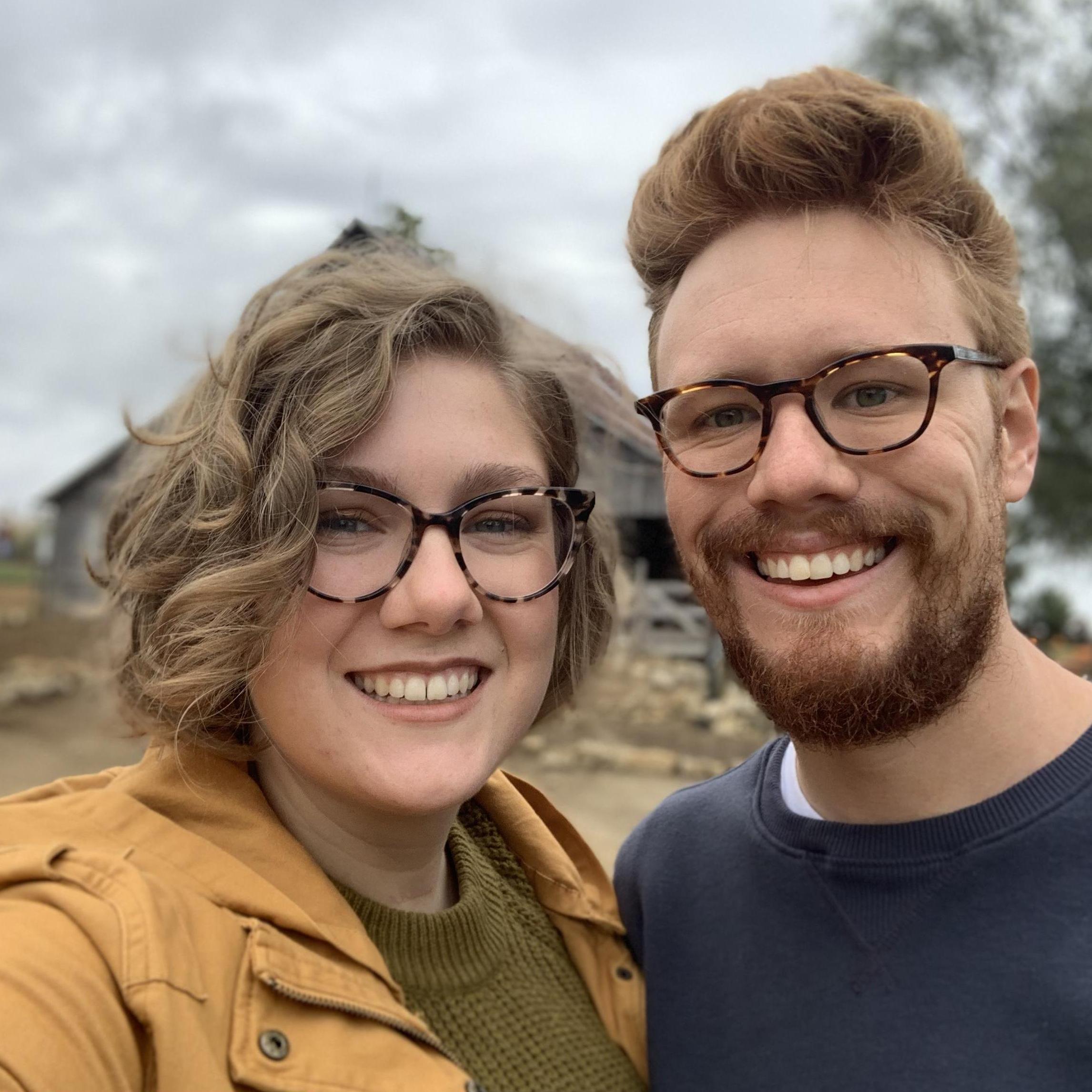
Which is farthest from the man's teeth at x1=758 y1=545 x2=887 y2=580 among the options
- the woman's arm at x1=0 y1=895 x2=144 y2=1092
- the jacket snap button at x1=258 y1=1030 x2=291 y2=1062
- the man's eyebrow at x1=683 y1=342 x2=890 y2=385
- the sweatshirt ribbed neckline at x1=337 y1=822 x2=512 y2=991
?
the woman's arm at x1=0 y1=895 x2=144 y2=1092

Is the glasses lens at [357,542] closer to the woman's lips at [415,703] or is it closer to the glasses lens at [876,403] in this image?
the woman's lips at [415,703]

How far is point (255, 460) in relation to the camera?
192 centimetres

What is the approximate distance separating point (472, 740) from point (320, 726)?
27 cm

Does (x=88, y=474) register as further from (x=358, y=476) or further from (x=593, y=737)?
(x=358, y=476)

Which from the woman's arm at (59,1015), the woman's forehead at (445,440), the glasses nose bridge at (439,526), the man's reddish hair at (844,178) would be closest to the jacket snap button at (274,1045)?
the woman's arm at (59,1015)

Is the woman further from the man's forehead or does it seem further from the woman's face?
the man's forehead

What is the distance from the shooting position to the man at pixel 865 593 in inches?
75.8

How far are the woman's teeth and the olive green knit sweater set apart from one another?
16.6 inches

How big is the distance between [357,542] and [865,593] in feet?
3.17

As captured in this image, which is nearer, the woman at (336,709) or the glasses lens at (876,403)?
the woman at (336,709)

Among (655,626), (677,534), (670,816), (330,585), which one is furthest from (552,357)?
(655,626)

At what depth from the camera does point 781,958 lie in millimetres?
2098

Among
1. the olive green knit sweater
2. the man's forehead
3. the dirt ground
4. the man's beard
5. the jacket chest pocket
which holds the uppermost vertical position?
the man's forehead

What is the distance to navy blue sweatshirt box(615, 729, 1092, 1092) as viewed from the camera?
180cm
